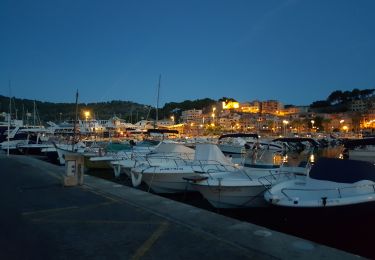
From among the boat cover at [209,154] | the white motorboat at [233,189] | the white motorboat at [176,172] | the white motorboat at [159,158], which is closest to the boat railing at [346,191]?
the white motorboat at [233,189]

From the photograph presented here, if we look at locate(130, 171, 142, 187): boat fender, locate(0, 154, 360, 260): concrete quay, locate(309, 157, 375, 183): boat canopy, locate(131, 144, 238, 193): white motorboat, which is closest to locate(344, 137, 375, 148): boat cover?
locate(309, 157, 375, 183): boat canopy

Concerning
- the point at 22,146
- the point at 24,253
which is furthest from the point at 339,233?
the point at 22,146

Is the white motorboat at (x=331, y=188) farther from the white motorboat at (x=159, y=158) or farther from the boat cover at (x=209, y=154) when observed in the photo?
the white motorboat at (x=159, y=158)

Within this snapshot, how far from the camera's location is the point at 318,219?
8.82m

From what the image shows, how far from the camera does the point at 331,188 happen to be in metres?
9.70

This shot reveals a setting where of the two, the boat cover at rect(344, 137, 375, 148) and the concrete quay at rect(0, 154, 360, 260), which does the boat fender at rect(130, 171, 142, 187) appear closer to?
the concrete quay at rect(0, 154, 360, 260)

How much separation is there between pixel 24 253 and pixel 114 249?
57.5 inches

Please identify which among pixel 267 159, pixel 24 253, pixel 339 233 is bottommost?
pixel 339 233

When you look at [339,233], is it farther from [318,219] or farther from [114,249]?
[114,249]

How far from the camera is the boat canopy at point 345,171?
32.1ft

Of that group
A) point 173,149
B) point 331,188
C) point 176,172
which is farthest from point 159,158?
point 331,188

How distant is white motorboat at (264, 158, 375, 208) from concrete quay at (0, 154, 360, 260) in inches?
101

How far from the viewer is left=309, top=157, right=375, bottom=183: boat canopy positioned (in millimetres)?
9789

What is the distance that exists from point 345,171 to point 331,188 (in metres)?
0.74
